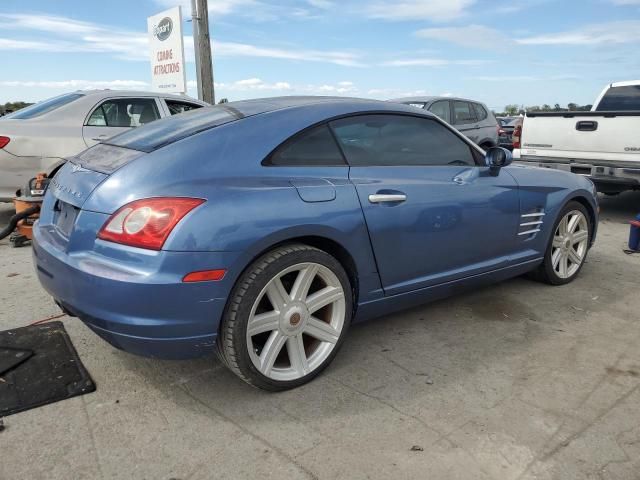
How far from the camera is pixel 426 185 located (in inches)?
129

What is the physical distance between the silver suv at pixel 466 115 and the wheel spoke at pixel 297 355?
7.52 meters

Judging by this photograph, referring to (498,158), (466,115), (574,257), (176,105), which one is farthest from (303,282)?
(466,115)

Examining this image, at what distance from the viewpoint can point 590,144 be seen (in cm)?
701

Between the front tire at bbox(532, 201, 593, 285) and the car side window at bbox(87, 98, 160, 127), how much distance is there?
16.2 ft

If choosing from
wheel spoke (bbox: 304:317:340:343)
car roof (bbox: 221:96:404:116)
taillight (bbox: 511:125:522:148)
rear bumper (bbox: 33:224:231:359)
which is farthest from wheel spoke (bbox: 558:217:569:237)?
taillight (bbox: 511:125:522:148)

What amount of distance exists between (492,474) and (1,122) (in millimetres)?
6249

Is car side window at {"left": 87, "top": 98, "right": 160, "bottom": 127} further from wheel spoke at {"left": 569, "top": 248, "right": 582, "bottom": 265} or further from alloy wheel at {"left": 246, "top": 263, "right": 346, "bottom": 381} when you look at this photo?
wheel spoke at {"left": 569, "top": 248, "right": 582, "bottom": 265}

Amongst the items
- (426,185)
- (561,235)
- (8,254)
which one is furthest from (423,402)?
(8,254)

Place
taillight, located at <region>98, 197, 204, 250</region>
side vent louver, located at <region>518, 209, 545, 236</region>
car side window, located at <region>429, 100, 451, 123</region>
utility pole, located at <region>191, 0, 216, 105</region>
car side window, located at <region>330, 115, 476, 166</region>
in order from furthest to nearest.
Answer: utility pole, located at <region>191, 0, 216, 105</region> < car side window, located at <region>429, 100, 451, 123</region> < side vent louver, located at <region>518, 209, 545, 236</region> < car side window, located at <region>330, 115, 476, 166</region> < taillight, located at <region>98, 197, 204, 250</region>

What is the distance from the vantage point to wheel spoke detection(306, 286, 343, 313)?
2.82 m

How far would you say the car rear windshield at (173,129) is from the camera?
283cm

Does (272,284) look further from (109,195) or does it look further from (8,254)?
(8,254)

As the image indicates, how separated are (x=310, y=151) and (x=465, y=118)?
8.68m

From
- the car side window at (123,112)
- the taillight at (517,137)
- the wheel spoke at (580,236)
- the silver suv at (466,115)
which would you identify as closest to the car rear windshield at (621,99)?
the taillight at (517,137)
